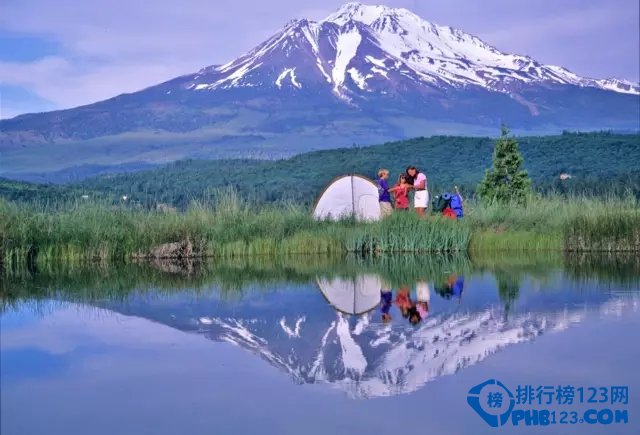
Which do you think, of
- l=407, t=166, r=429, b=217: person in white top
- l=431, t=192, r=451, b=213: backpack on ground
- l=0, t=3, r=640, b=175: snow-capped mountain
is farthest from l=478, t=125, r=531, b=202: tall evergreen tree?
l=0, t=3, r=640, b=175: snow-capped mountain

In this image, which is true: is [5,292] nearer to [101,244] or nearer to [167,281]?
[167,281]

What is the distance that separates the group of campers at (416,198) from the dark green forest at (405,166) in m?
33.9

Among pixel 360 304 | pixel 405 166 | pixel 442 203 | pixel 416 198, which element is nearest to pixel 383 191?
pixel 416 198

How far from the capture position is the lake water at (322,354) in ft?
22.2

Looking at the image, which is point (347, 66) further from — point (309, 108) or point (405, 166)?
point (405, 166)

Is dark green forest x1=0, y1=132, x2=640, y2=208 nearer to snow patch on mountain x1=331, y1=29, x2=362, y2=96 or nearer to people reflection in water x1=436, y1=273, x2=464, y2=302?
people reflection in water x1=436, y1=273, x2=464, y2=302

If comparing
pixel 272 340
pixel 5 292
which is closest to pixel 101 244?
pixel 5 292

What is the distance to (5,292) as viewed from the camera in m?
13.0

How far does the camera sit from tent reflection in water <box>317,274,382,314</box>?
11.2 m

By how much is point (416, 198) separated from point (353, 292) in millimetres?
6976

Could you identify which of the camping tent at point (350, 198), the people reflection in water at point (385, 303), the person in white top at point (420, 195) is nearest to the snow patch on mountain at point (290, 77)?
the camping tent at point (350, 198)

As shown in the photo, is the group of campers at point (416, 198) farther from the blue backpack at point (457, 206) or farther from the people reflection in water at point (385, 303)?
the people reflection in water at point (385, 303)

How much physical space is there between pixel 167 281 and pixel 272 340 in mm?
4992

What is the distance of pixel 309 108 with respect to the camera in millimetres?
167000
